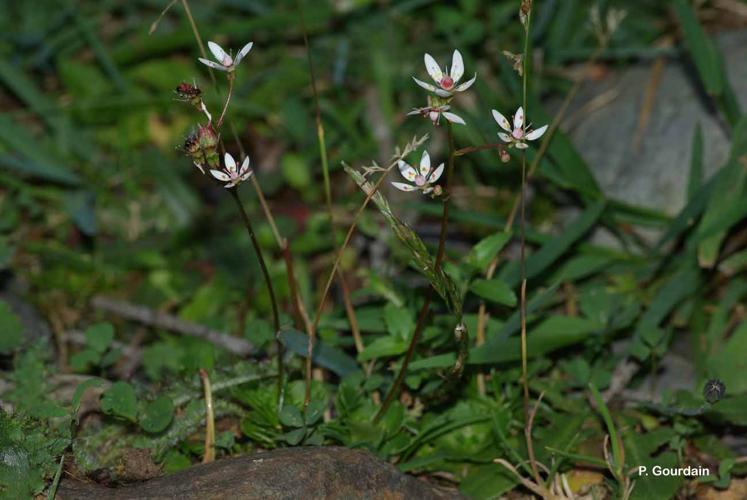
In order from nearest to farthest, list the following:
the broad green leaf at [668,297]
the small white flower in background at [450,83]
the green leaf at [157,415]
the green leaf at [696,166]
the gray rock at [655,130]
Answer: the small white flower in background at [450,83] → the green leaf at [157,415] → the broad green leaf at [668,297] → the green leaf at [696,166] → the gray rock at [655,130]

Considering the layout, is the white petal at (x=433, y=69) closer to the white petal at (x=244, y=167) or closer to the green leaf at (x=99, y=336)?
the white petal at (x=244, y=167)

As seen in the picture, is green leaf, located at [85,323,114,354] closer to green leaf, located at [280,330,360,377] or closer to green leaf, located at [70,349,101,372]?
green leaf, located at [70,349,101,372]

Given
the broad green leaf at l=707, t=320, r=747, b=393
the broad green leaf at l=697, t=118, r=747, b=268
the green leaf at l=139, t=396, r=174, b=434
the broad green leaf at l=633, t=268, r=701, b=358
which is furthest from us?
the broad green leaf at l=697, t=118, r=747, b=268

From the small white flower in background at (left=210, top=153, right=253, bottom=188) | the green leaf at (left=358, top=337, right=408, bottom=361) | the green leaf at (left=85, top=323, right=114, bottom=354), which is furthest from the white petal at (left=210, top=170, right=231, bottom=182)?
the green leaf at (left=85, top=323, right=114, bottom=354)

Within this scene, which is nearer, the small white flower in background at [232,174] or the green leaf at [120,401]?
the small white flower in background at [232,174]

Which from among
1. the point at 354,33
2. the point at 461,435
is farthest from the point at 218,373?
the point at 354,33

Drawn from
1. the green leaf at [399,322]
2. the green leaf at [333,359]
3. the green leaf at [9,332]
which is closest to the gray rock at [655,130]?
the green leaf at [399,322]
